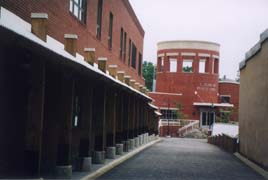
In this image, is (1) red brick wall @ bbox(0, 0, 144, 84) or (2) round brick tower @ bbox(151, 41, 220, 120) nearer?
(1) red brick wall @ bbox(0, 0, 144, 84)

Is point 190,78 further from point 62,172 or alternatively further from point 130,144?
point 62,172

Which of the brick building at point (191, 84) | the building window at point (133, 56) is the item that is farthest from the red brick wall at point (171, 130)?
the building window at point (133, 56)

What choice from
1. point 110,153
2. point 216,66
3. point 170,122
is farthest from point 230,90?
point 110,153

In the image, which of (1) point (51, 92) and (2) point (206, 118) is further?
(2) point (206, 118)

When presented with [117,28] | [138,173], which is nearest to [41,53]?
[138,173]

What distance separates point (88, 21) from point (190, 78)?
150 ft

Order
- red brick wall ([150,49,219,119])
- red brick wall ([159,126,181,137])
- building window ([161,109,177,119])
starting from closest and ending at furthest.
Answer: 1. red brick wall ([159,126,181,137])
2. building window ([161,109,177,119])
3. red brick wall ([150,49,219,119])

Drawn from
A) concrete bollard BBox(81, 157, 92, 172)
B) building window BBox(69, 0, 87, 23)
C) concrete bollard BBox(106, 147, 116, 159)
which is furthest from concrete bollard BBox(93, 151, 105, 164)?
building window BBox(69, 0, 87, 23)

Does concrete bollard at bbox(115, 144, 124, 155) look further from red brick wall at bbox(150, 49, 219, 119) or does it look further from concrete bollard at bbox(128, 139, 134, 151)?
red brick wall at bbox(150, 49, 219, 119)

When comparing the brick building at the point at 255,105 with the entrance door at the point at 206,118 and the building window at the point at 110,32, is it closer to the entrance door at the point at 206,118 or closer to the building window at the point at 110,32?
the building window at the point at 110,32

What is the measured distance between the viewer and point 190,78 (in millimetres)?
66312

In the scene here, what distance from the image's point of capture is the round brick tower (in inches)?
2566

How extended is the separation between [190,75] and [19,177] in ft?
187

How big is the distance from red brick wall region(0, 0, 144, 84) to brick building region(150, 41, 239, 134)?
26378mm
